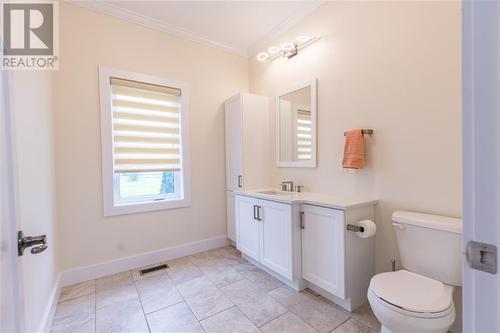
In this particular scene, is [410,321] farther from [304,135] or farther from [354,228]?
[304,135]

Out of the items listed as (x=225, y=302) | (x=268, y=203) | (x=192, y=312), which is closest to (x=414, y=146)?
(x=268, y=203)

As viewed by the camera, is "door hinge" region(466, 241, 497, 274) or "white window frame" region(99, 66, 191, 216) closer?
"door hinge" region(466, 241, 497, 274)

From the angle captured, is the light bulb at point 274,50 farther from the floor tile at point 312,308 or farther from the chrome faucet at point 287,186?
the floor tile at point 312,308

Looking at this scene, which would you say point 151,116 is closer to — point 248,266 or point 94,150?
point 94,150

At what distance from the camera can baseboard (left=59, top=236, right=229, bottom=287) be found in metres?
2.31

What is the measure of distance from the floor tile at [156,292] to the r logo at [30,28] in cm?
192

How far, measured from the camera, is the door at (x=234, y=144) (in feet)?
9.74

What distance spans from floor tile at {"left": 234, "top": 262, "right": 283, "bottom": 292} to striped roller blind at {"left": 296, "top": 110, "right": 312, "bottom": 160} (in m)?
1.31

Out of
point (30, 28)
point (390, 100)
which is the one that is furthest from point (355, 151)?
point (30, 28)

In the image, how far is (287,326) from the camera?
1.67 meters

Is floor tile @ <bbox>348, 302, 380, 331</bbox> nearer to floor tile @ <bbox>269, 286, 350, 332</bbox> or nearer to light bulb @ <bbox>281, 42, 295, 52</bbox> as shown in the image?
floor tile @ <bbox>269, 286, 350, 332</bbox>

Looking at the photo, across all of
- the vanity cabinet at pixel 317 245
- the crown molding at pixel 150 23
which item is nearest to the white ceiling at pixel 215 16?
the crown molding at pixel 150 23

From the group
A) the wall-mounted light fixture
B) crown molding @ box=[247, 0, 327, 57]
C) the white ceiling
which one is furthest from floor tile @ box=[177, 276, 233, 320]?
crown molding @ box=[247, 0, 327, 57]

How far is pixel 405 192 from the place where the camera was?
180 centimetres
